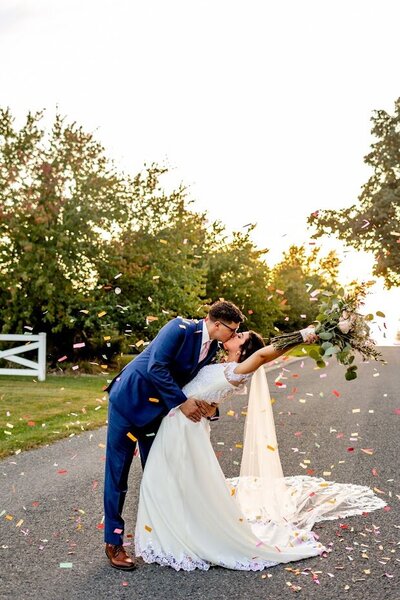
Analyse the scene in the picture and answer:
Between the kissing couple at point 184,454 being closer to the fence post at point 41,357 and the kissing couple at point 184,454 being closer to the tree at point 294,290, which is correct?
the fence post at point 41,357

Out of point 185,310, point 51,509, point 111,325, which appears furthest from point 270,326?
point 51,509

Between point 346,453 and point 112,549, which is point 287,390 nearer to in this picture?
point 346,453

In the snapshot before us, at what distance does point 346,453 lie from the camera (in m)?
9.60

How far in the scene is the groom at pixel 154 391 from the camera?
5.34 m

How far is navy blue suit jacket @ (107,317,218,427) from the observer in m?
5.32

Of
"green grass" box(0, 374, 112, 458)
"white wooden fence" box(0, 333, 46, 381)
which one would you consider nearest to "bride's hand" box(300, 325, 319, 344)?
"green grass" box(0, 374, 112, 458)

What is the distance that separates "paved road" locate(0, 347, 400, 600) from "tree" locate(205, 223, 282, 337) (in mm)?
30784

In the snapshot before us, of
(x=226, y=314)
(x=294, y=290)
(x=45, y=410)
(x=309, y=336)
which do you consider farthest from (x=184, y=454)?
(x=294, y=290)

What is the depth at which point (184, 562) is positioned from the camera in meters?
5.14

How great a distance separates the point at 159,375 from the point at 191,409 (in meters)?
0.36

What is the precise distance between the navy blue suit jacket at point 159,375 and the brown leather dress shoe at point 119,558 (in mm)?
861

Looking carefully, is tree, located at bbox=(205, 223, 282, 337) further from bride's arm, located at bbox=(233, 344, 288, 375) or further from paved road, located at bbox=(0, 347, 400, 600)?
bride's arm, located at bbox=(233, 344, 288, 375)

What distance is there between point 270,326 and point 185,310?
19.0m

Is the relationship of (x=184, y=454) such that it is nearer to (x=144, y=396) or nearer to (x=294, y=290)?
(x=144, y=396)
